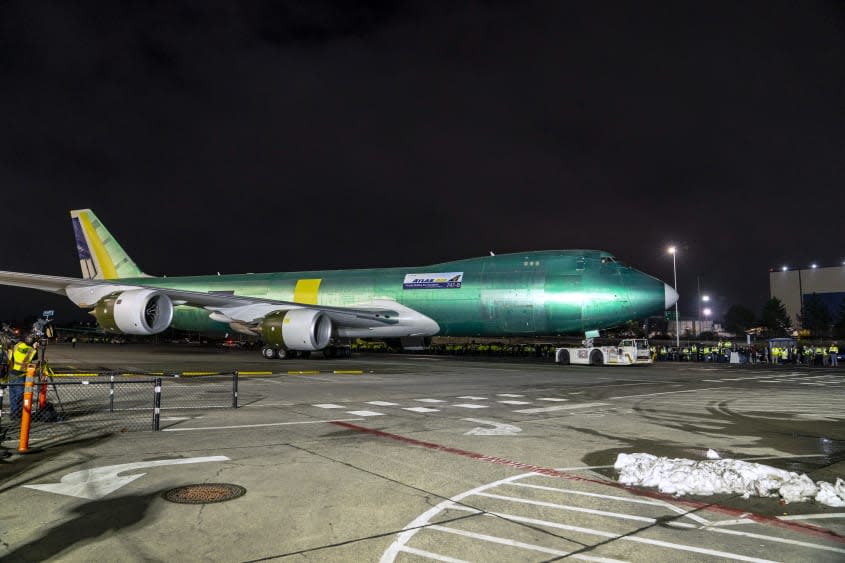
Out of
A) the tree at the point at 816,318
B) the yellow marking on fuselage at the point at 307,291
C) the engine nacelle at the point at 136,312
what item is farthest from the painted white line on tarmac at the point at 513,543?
the tree at the point at 816,318

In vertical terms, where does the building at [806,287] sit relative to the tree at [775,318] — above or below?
above

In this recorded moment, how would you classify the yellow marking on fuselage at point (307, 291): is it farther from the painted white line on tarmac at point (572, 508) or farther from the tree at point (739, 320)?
the tree at point (739, 320)

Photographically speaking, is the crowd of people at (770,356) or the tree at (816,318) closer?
the crowd of people at (770,356)

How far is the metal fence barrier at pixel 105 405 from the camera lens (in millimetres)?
9297

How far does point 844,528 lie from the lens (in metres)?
4.76

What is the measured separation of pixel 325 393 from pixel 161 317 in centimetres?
1372

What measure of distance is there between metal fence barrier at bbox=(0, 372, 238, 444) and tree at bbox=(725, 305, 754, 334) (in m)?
157

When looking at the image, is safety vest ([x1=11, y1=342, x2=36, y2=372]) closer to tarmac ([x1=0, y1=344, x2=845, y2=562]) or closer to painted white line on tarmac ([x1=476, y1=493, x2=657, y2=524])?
tarmac ([x1=0, y1=344, x2=845, y2=562])

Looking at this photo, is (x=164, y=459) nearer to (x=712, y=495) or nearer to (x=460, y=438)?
(x=460, y=438)


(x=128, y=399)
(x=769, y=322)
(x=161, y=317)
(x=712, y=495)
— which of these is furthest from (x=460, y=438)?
(x=769, y=322)

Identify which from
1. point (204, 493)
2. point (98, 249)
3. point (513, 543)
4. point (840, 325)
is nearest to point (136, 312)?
point (98, 249)

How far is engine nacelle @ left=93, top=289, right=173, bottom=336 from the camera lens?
2428cm

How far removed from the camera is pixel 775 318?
11506 cm

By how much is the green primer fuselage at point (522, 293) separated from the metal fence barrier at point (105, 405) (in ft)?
41.6
